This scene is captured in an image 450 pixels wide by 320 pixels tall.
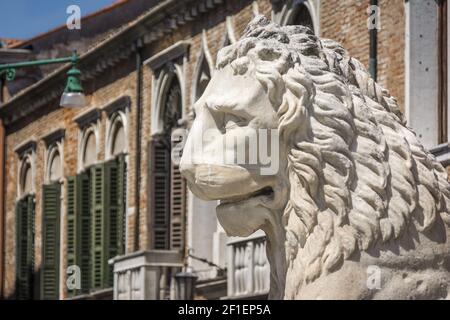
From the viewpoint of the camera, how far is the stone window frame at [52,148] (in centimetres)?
3319

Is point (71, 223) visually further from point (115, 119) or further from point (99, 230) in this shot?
point (115, 119)

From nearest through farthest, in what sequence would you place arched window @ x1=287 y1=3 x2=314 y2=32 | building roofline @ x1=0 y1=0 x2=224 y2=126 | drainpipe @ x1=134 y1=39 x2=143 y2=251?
arched window @ x1=287 y1=3 x2=314 y2=32, building roofline @ x1=0 y1=0 x2=224 y2=126, drainpipe @ x1=134 y1=39 x2=143 y2=251

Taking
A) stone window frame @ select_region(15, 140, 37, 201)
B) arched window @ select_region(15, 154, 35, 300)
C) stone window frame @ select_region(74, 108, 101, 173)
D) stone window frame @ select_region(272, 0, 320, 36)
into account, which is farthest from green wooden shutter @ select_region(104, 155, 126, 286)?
stone window frame @ select_region(272, 0, 320, 36)

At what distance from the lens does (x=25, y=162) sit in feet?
118

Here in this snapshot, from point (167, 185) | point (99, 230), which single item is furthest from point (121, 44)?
point (99, 230)

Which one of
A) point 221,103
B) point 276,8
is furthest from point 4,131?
point 221,103

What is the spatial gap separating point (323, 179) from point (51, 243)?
28.5 meters

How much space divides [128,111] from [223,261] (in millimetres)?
4868

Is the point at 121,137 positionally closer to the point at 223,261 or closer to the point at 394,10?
the point at 223,261

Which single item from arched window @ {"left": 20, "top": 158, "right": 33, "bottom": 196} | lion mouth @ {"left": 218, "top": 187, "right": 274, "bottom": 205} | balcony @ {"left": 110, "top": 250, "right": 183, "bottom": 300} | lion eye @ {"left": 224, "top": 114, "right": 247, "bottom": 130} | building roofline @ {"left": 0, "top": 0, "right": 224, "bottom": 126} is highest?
building roofline @ {"left": 0, "top": 0, "right": 224, "bottom": 126}

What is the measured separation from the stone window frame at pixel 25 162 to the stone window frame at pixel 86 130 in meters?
3.13

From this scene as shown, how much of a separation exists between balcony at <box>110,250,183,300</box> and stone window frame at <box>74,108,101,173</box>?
440 centimetres

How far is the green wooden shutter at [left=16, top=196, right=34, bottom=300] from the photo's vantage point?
34812 millimetres

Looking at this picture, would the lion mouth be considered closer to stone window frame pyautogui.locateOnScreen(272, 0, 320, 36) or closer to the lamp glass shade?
the lamp glass shade
